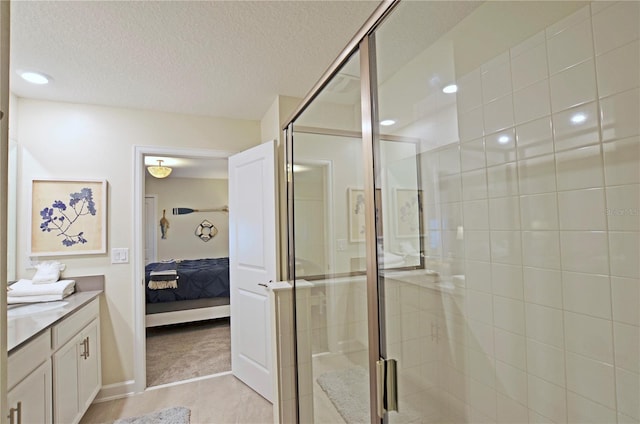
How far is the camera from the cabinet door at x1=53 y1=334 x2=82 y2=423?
1.79 metres

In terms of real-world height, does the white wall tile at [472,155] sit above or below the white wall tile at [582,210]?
above

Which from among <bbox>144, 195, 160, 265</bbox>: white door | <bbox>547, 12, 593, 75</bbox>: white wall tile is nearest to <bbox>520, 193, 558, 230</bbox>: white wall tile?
<bbox>547, 12, 593, 75</bbox>: white wall tile

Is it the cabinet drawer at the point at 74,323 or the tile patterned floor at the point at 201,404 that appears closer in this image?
the cabinet drawer at the point at 74,323

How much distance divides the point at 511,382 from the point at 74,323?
252 centimetres

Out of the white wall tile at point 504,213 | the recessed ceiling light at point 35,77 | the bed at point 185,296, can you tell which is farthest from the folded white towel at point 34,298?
the white wall tile at point 504,213

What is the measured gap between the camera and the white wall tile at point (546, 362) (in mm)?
1282

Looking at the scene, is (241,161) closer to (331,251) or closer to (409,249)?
(331,251)

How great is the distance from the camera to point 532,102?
4.38ft

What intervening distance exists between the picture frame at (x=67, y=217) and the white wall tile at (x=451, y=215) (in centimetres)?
254

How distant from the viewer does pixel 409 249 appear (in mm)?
1825

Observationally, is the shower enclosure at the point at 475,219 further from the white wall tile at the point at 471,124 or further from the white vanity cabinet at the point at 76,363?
the white vanity cabinet at the point at 76,363

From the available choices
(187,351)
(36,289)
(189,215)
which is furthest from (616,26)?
(189,215)

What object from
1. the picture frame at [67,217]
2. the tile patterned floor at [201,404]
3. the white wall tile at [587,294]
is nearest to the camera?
the white wall tile at [587,294]

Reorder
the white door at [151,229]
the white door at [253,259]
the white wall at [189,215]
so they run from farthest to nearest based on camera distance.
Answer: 1. the white wall at [189,215]
2. the white door at [151,229]
3. the white door at [253,259]
